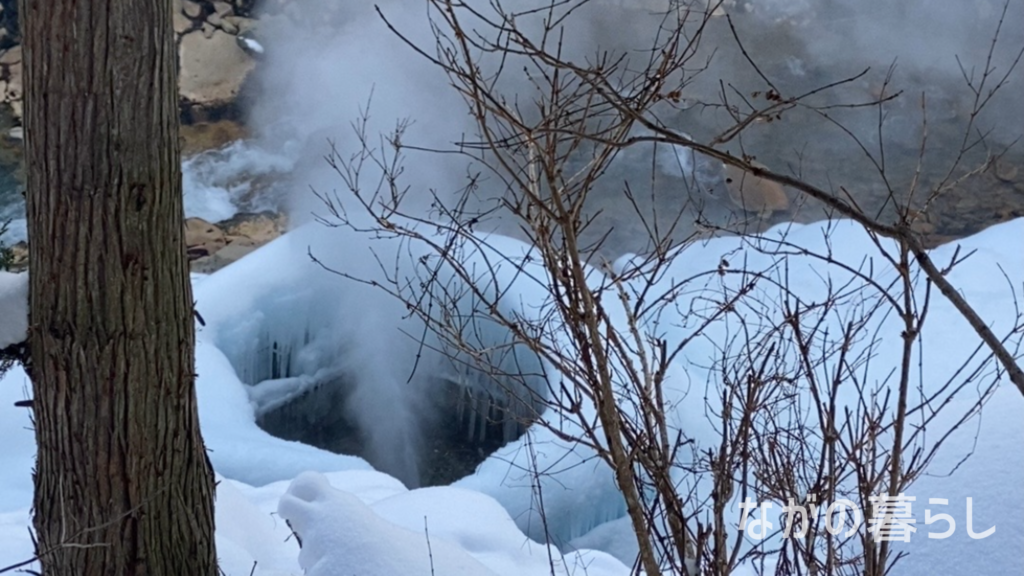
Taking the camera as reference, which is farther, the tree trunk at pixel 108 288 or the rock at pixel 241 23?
the rock at pixel 241 23

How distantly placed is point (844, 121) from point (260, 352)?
8.63 m

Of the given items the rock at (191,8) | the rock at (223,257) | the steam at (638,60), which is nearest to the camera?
the rock at (223,257)

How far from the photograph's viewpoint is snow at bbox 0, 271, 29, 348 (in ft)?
6.72

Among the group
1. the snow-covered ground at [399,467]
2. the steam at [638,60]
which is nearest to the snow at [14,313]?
the snow-covered ground at [399,467]

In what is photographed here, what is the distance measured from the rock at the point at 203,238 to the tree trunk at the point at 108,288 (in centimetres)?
747

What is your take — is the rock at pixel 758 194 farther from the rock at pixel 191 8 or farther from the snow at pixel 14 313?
the snow at pixel 14 313

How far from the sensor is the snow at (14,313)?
205 cm

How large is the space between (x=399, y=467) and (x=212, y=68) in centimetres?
779

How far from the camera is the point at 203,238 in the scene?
31.1ft

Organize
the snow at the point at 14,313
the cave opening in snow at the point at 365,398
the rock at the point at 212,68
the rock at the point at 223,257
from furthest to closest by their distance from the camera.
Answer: the rock at the point at 212,68 < the rock at the point at 223,257 < the cave opening in snow at the point at 365,398 < the snow at the point at 14,313

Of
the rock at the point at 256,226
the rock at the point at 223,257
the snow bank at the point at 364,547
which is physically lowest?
the snow bank at the point at 364,547

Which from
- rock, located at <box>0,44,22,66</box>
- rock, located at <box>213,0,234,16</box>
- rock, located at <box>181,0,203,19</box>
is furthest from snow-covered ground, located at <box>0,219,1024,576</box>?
rock, located at <box>213,0,234,16</box>

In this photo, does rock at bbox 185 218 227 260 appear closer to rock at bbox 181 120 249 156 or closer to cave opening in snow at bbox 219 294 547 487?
rock at bbox 181 120 249 156

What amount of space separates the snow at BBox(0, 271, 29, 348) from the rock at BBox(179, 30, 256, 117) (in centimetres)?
1017
